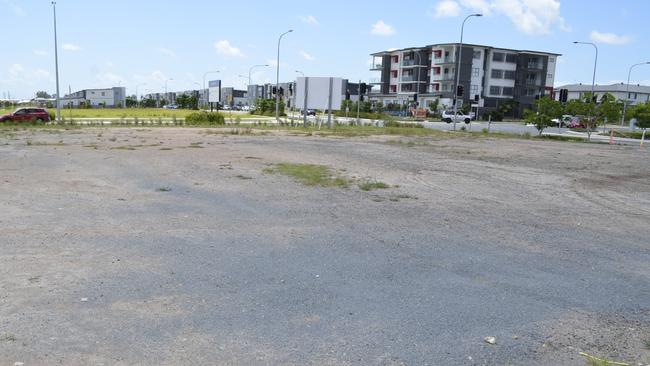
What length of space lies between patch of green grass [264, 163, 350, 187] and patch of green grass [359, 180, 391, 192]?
449mm

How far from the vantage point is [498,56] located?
104 m

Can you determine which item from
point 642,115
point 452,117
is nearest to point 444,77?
point 452,117

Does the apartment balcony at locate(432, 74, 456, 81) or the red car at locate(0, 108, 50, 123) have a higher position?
the apartment balcony at locate(432, 74, 456, 81)

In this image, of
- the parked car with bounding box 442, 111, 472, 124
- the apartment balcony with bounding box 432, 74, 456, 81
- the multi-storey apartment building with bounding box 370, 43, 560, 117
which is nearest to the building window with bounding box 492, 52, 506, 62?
the multi-storey apartment building with bounding box 370, 43, 560, 117

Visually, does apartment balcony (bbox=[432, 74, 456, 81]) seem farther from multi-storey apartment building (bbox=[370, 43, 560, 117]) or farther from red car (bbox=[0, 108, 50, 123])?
red car (bbox=[0, 108, 50, 123])

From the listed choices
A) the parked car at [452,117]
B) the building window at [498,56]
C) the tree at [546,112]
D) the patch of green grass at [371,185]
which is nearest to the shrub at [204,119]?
the tree at [546,112]

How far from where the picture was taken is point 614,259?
7.61m

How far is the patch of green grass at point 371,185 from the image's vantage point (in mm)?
13453

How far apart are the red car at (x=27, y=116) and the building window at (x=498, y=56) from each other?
82.1m

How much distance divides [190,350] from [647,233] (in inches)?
331

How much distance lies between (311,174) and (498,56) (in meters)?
97.6

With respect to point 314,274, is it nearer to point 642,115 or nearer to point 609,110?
point 609,110

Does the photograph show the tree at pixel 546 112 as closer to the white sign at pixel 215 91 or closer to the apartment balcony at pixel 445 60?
the white sign at pixel 215 91

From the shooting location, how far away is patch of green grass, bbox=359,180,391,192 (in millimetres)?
13453
